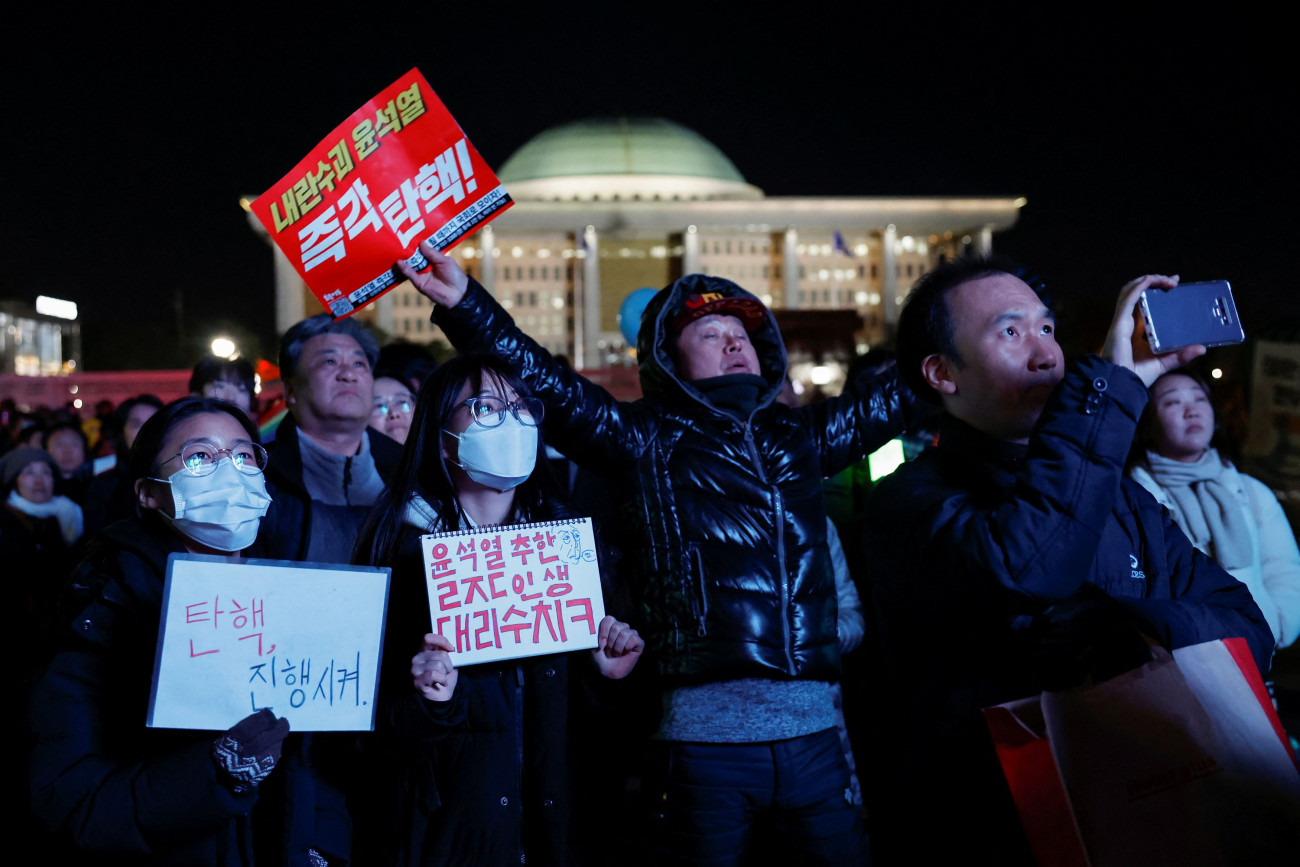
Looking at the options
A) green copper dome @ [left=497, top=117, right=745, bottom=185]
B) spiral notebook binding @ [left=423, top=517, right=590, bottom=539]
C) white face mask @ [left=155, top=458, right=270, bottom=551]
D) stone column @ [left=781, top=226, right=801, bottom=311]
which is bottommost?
spiral notebook binding @ [left=423, top=517, right=590, bottom=539]

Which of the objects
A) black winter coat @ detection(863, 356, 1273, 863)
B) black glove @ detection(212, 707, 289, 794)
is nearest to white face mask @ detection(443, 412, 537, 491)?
black glove @ detection(212, 707, 289, 794)

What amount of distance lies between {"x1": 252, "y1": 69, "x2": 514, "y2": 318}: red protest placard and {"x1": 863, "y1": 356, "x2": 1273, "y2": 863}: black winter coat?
1.53 metres

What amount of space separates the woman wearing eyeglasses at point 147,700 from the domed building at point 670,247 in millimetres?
50073

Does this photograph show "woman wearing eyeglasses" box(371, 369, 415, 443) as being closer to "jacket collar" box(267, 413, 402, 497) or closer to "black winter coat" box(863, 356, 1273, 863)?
"jacket collar" box(267, 413, 402, 497)

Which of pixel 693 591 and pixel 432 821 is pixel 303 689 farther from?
pixel 693 591

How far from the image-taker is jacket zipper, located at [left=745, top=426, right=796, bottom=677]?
2647 millimetres

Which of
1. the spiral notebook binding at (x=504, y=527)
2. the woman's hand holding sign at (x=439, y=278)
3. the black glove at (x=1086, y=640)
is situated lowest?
the black glove at (x=1086, y=640)

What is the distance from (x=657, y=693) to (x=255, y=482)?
1.05 m

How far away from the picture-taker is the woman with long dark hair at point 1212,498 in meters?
3.90

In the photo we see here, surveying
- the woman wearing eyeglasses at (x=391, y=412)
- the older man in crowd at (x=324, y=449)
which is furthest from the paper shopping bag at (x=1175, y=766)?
the woman wearing eyeglasses at (x=391, y=412)

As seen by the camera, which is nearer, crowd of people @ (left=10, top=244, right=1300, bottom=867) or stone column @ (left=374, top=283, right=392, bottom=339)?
crowd of people @ (left=10, top=244, right=1300, bottom=867)

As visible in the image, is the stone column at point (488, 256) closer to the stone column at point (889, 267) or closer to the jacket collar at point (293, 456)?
the stone column at point (889, 267)

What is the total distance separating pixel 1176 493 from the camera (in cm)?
398

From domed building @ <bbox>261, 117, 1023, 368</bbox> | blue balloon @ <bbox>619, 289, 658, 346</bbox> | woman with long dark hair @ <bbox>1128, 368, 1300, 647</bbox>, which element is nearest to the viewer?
woman with long dark hair @ <bbox>1128, 368, 1300, 647</bbox>
